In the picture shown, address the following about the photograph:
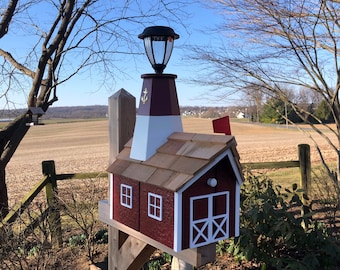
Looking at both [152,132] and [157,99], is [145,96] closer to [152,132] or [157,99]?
[157,99]

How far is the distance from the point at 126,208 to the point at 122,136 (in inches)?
17.6

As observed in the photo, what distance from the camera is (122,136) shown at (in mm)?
2004

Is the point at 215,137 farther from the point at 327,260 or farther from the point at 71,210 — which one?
the point at 71,210

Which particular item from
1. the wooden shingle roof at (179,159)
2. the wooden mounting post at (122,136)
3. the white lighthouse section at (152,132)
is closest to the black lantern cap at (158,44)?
the white lighthouse section at (152,132)

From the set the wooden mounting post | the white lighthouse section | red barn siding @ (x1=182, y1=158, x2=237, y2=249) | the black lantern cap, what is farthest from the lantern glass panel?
red barn siding @ (x1=182, y1=158, x2=237, y2=249)

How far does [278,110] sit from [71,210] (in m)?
2.93

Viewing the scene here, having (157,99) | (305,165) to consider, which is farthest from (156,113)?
(305,165)

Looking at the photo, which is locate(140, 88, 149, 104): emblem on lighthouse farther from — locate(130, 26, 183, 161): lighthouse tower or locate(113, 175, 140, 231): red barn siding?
locate(113, 175, 140, 231): red barn siding

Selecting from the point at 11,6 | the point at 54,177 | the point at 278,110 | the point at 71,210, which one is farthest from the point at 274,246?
the point at 11,6

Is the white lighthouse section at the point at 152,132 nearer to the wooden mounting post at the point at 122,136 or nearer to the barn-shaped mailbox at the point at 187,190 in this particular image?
the barn-shaped mailbox at the point at 187,190

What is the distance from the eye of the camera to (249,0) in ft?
12.6

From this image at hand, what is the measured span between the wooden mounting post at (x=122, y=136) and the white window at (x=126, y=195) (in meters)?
0.28

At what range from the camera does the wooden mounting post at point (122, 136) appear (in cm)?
196

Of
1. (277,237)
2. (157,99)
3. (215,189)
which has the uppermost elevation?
(157,99)
